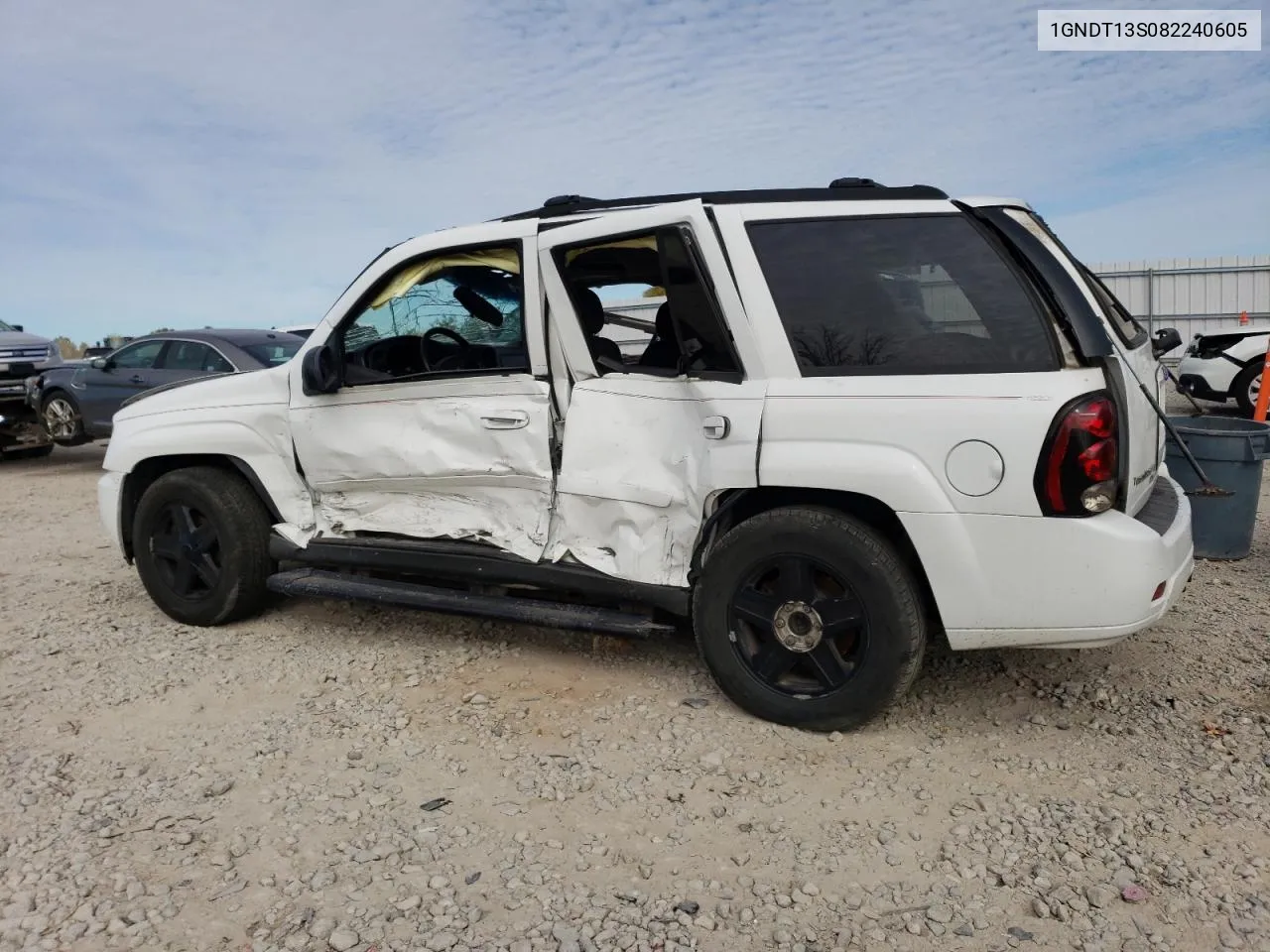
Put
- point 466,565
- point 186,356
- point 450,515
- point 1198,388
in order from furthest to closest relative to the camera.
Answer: point 1198,388 → point 186,356 → point 450,515 → point 466,565

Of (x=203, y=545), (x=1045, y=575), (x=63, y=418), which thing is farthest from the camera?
(x=63, y=418)

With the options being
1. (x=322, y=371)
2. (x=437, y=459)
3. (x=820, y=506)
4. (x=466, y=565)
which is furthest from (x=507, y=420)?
(x=820, y=506)

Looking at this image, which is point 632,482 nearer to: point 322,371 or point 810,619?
point 810,619

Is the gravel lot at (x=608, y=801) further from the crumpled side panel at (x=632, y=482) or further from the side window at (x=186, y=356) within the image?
the side window at (x=186, y=356)

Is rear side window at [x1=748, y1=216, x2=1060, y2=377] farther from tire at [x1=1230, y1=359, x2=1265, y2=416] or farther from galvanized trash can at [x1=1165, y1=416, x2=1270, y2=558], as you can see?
tire at [x1=1230, y1=359, x2=1265, y2=416]

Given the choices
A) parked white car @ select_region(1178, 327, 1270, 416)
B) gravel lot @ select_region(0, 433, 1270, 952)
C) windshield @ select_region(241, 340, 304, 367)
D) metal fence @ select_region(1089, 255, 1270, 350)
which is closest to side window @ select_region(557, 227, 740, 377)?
gravel lot @ select_region(0, 433, 1270, 952)

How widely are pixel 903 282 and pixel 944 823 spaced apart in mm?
1757

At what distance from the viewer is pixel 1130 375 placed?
10.6ft

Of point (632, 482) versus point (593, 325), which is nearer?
point (632, 482)

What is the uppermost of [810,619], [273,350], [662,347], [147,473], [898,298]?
[273,350]

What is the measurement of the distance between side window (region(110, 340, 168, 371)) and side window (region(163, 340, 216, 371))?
0.20 metres

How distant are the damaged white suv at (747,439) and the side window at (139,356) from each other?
699cm

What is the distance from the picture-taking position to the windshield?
964 centimetres

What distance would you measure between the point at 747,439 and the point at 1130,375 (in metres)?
1.32
